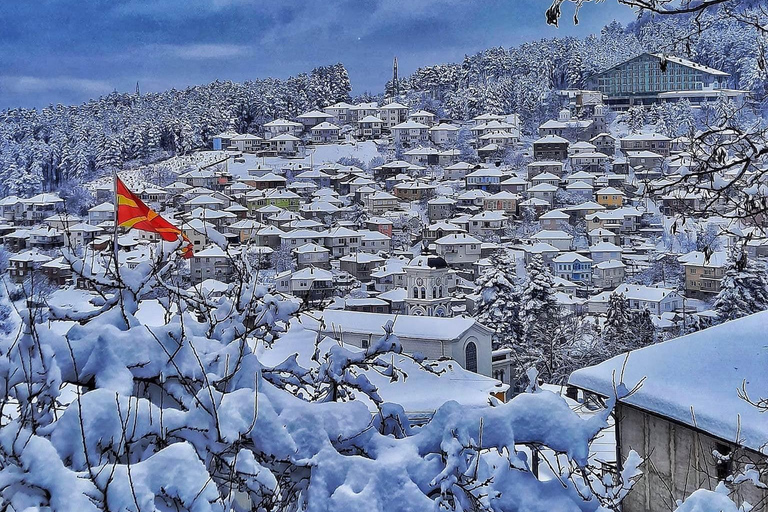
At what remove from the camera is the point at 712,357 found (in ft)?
12.3

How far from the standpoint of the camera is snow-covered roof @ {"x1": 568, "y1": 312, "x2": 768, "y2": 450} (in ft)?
10.6

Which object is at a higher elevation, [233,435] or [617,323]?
[233,435]

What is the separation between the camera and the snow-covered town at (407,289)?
6.15 ft

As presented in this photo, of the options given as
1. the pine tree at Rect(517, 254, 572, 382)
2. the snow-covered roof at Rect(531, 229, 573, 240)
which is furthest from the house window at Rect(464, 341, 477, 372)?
the snow-covered roof at Rect(531, 229, 573, 240)

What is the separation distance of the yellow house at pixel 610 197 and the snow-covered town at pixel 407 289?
0.48 feet

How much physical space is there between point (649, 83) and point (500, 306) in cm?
4630

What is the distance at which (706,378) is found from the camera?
3.60 metres

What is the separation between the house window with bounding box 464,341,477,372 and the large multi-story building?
Result: 51.9 m

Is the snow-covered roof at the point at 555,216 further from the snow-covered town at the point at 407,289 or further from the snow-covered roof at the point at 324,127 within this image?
the snow-covered roof at the point at 324,127

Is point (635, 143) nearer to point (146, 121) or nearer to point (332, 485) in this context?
point (146, 121)

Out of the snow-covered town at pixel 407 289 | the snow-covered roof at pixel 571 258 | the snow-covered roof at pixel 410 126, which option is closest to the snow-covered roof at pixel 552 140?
the snow-covered town at pixel 407 289

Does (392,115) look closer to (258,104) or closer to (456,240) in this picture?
(258,104)

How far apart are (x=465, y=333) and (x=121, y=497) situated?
51.7ft

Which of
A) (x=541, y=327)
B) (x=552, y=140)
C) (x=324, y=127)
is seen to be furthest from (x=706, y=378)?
(x=324, y=127)
